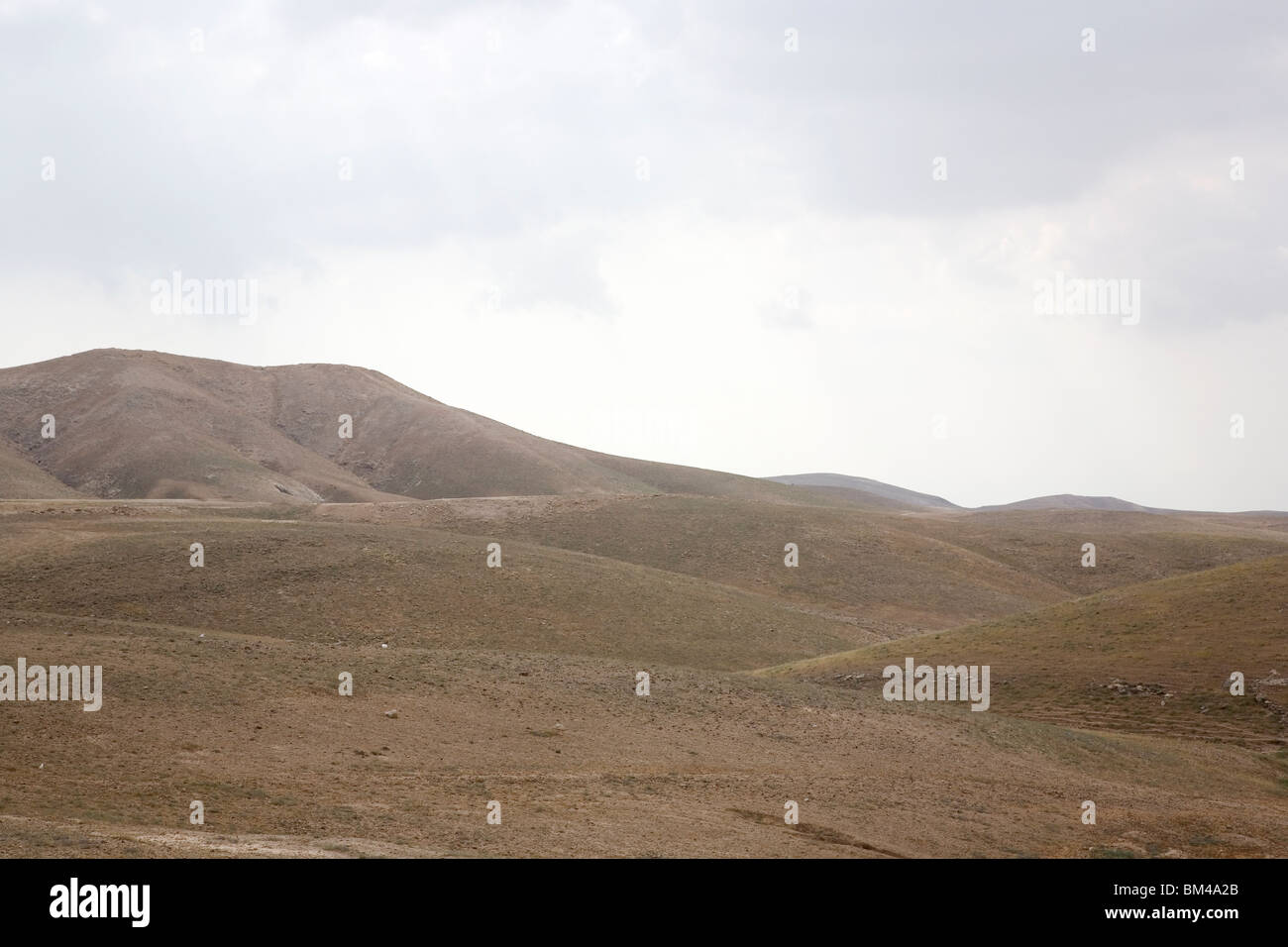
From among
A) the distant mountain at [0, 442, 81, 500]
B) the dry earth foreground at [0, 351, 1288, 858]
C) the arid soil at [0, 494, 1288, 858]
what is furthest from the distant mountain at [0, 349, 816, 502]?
the arid soil at [0, 494, 1288, 858]

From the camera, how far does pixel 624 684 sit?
29969 millimetres

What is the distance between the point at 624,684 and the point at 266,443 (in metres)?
108

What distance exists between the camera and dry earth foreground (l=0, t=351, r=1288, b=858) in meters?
17.7

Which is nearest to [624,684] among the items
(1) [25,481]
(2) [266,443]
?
(1) [25,481]

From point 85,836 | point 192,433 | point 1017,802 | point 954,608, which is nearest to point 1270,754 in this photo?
point 1017,802

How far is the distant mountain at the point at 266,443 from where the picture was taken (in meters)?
110

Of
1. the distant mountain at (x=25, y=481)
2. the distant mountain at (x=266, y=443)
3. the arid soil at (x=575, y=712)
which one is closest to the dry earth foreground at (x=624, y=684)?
the arid soil at (x=575, y=712)

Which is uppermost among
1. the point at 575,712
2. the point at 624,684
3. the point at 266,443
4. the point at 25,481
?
the point at 266,443

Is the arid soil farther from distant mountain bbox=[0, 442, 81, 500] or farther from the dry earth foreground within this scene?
distant mountain bbox=[0, 442, 81, 500]

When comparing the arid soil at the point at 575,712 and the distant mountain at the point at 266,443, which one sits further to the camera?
the distant mountain at the point at 266,443

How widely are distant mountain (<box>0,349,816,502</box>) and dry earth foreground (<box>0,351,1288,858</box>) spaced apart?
39598 millimetres

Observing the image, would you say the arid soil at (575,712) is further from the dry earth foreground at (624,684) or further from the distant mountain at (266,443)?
the distant mountain at (266,443)

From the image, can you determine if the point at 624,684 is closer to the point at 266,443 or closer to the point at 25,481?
the point at 25,481

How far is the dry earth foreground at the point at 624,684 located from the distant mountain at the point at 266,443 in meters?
39.6
